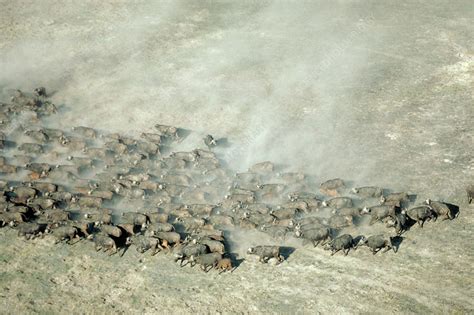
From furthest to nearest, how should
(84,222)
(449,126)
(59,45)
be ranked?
(59,45), (449,126), (84,222)

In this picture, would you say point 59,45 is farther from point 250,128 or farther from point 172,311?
point 172,311

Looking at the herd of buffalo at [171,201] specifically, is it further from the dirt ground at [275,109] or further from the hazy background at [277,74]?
the hazy background at [277,74]

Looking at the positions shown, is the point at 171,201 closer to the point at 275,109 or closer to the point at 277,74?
the point at 275,109

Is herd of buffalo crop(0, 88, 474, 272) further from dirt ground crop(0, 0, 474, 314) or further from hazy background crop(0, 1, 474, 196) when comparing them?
hazy background crop(0, 1, 474, 196)

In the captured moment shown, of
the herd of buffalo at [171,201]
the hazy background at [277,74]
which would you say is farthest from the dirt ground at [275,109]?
the herd of buffalo at [171,201]

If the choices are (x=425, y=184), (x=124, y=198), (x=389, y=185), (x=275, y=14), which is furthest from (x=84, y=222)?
(x=275, y=14)
